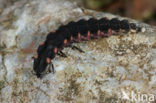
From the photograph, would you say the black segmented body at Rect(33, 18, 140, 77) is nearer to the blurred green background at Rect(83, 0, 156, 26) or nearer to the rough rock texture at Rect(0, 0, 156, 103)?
the rough rock texture at Rect(0, 0, 156, 103)

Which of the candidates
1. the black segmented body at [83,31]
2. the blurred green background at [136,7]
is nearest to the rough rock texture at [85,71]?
the black segmented body at [83,31]

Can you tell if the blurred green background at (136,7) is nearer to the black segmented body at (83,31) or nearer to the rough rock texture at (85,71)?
the black segmented body at (83,31)

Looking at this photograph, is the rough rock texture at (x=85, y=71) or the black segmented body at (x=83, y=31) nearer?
the rough rock texture at (x=85, y=71)

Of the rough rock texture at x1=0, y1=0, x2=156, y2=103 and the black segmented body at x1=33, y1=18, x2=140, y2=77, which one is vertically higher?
the black segmented body at x1=33, y1=18, x2=140, y2=77

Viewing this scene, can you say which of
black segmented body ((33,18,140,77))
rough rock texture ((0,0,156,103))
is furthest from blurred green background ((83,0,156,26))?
rough rock texture ((0,0,156,103))

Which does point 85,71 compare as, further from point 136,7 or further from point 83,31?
point 136,7

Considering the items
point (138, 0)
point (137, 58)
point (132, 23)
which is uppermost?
point (132, 23)

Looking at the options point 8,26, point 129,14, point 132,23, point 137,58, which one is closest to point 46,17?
point 8,26

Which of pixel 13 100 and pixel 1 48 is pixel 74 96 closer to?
pixel 13 100

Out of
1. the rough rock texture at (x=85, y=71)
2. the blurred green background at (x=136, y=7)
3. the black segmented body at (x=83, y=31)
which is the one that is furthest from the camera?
the blurred green background at (x=136, y=7)
